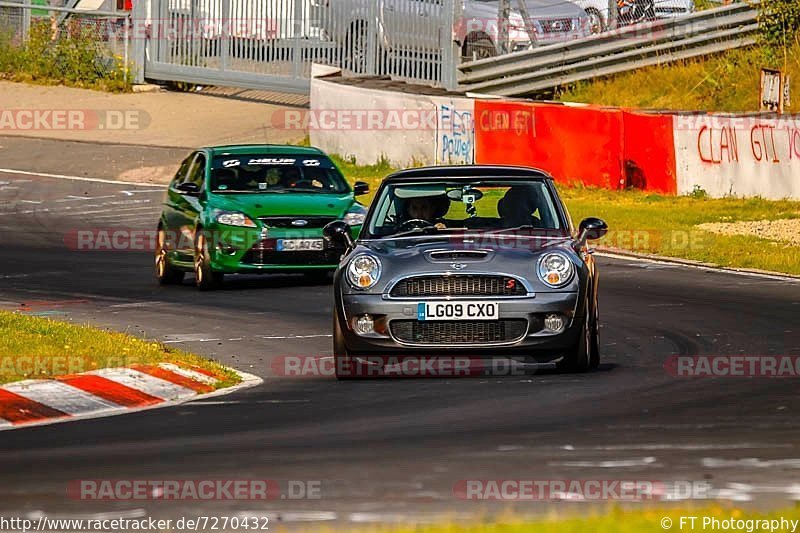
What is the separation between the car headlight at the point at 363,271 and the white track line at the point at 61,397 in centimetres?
191

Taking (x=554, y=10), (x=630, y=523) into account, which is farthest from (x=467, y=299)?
(x=554, y=10)

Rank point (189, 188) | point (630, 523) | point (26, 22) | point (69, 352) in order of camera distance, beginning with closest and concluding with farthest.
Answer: point (630, 523)
point (69, 352)
point (189, 188)
point (26, 22)

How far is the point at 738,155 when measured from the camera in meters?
26.5

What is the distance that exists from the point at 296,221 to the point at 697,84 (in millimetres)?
17039

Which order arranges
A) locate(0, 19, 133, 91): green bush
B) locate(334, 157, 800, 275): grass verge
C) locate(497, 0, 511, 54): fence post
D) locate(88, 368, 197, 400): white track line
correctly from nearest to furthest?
locate(88, 368, 197, 400): white track line, locate(334, 157, 800, 275): grass verge, locate(497, 0, 511, 54): fence post, locate(0, 19, 133, 91): green bush

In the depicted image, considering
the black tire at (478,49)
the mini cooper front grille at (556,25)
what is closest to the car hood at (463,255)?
the mini cooper front grille at (556,25)

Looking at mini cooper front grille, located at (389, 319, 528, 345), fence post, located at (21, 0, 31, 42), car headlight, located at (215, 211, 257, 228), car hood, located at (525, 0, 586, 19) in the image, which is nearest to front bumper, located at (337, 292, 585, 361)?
mini cooper front grille, located at (389, 319, 528, 345)

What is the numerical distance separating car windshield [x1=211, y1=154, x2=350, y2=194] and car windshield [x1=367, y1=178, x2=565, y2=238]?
21.4 feet

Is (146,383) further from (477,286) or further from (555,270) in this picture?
(555,270)

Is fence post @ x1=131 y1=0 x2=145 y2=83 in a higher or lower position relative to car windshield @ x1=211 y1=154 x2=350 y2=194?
higher

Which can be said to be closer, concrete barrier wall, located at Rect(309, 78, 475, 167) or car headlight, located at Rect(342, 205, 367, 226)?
car headlight, located at Rect(342, 205, 367, 226)

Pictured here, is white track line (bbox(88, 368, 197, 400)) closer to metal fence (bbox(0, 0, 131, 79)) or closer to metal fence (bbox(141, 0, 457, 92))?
metal fence (bbox(141, 0, 457, 92))

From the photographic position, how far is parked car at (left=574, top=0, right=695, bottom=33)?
33844 millimetres

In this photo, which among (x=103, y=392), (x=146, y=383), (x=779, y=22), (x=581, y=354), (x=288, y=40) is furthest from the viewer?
(x=288, y=40)
